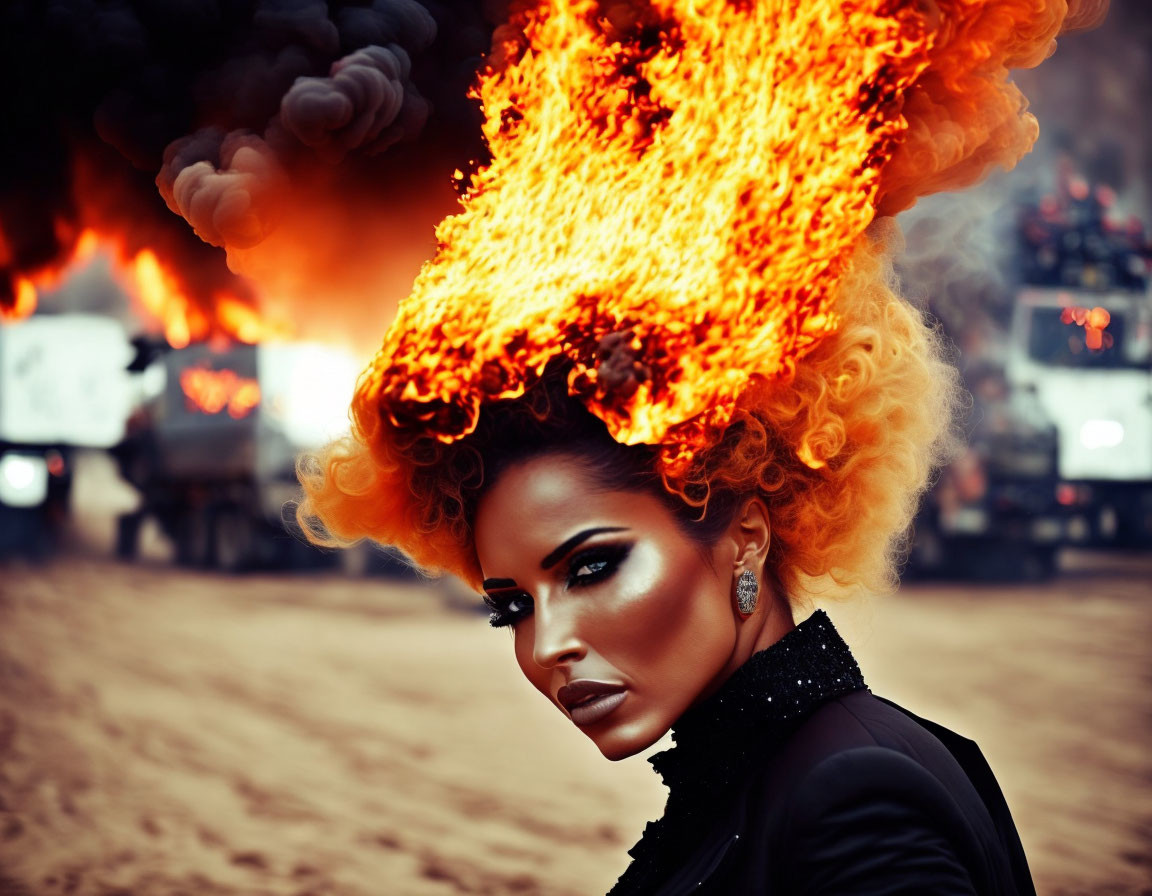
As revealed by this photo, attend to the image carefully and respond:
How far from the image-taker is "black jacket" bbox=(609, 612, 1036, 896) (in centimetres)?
120

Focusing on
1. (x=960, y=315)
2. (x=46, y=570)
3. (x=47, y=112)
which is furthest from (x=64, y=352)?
(x=47, y=112)

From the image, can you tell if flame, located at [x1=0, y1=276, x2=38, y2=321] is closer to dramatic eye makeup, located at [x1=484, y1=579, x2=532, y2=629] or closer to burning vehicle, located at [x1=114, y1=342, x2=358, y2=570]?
dramatic eye makeup, located at [x1=484, y1=579, x2=532, y2=629]

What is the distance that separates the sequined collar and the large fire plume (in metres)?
0.32

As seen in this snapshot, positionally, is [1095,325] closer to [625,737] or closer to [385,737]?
[385,737]

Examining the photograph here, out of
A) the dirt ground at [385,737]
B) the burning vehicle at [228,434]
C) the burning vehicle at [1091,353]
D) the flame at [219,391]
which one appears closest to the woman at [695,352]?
the dirt ground at [385,737]

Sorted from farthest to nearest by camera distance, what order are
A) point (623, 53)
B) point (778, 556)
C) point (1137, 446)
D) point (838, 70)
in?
point (1137, 446) < point (778, 556) < point (623, 53) < point (838, 70)

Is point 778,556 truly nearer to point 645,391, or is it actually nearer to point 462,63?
point 645,391

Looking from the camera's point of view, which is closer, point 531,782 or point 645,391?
point 645,391

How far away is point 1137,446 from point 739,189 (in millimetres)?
9786

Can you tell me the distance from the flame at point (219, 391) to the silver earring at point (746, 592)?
350 inches

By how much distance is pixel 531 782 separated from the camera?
6961 mm

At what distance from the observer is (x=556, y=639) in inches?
56.8

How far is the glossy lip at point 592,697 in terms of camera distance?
1.43 m

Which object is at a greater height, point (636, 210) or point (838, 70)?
point (838, 70)
